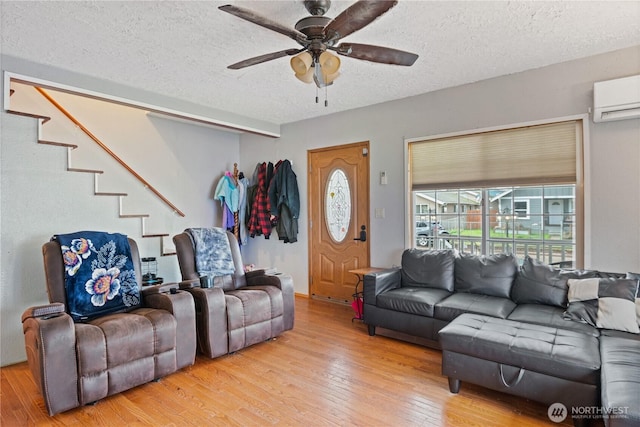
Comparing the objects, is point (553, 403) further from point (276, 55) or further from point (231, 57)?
point (231, 57)

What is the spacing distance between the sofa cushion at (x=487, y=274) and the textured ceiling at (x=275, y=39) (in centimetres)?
179

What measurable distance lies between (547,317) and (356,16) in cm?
249

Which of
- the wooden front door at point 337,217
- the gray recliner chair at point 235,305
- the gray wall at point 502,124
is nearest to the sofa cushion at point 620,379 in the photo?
the gray wall at point 502,124

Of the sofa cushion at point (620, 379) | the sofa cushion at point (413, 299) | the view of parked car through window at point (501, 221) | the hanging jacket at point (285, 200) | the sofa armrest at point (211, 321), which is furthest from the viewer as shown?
the hanging jacket at point (285, 200)

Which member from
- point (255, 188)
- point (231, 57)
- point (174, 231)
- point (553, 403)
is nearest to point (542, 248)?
point (553, 403)

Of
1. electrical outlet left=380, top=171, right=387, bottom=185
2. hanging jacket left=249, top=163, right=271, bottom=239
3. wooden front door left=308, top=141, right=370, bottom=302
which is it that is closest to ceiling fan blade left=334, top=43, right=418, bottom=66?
electrical outlet left=380, top=171, right=387, bottom=185

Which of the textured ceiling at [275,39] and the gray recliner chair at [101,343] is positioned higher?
the textured ceiling at [275,39]

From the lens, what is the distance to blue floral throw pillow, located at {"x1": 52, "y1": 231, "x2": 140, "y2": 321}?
268 centimetres

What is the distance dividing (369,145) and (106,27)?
2.95 m


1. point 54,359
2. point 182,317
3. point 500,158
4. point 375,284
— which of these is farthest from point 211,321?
point 500,158

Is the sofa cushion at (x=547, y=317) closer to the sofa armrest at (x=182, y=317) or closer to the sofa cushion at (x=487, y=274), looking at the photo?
the sofa cushion at (x=487, y=274)

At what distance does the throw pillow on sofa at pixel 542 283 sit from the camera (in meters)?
2.86

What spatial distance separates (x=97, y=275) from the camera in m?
2.79

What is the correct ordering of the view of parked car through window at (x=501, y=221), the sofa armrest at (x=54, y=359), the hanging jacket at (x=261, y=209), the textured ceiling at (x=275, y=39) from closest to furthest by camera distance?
the sofa armrest at (x=54, y=359) → the textured ceiling at (x=275, y=39) → the view of parked car through window at (x=501, y=221) → the hanging jacket at (x=261, y=209)
